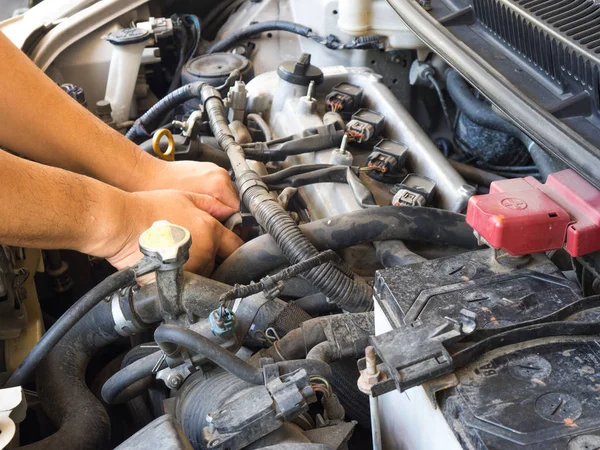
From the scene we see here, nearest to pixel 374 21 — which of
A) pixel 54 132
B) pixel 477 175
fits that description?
pixel 477 175

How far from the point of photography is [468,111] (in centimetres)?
141

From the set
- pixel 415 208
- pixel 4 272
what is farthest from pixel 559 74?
pixel 4 272

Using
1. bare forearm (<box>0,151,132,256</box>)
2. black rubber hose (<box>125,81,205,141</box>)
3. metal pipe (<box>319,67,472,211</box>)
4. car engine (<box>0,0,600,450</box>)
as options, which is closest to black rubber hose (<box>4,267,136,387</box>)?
car engine (<box>0,0,600,450</box>)

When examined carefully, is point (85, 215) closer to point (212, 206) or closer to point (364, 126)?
point (212, 206)

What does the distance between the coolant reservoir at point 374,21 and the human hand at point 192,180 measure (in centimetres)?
48

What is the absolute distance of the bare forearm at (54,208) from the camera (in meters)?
0.87

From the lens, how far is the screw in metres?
0.84

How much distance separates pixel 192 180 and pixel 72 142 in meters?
0.23

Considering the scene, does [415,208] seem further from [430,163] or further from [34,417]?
[34,417]

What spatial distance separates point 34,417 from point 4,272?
229 mm

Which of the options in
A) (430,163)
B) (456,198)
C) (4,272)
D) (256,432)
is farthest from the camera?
(430,163)

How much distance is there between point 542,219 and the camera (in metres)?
0.71

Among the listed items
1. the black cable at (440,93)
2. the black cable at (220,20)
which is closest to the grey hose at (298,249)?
the black cable at (440,93)

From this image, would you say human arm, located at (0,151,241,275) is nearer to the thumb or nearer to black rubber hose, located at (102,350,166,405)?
the thumb
